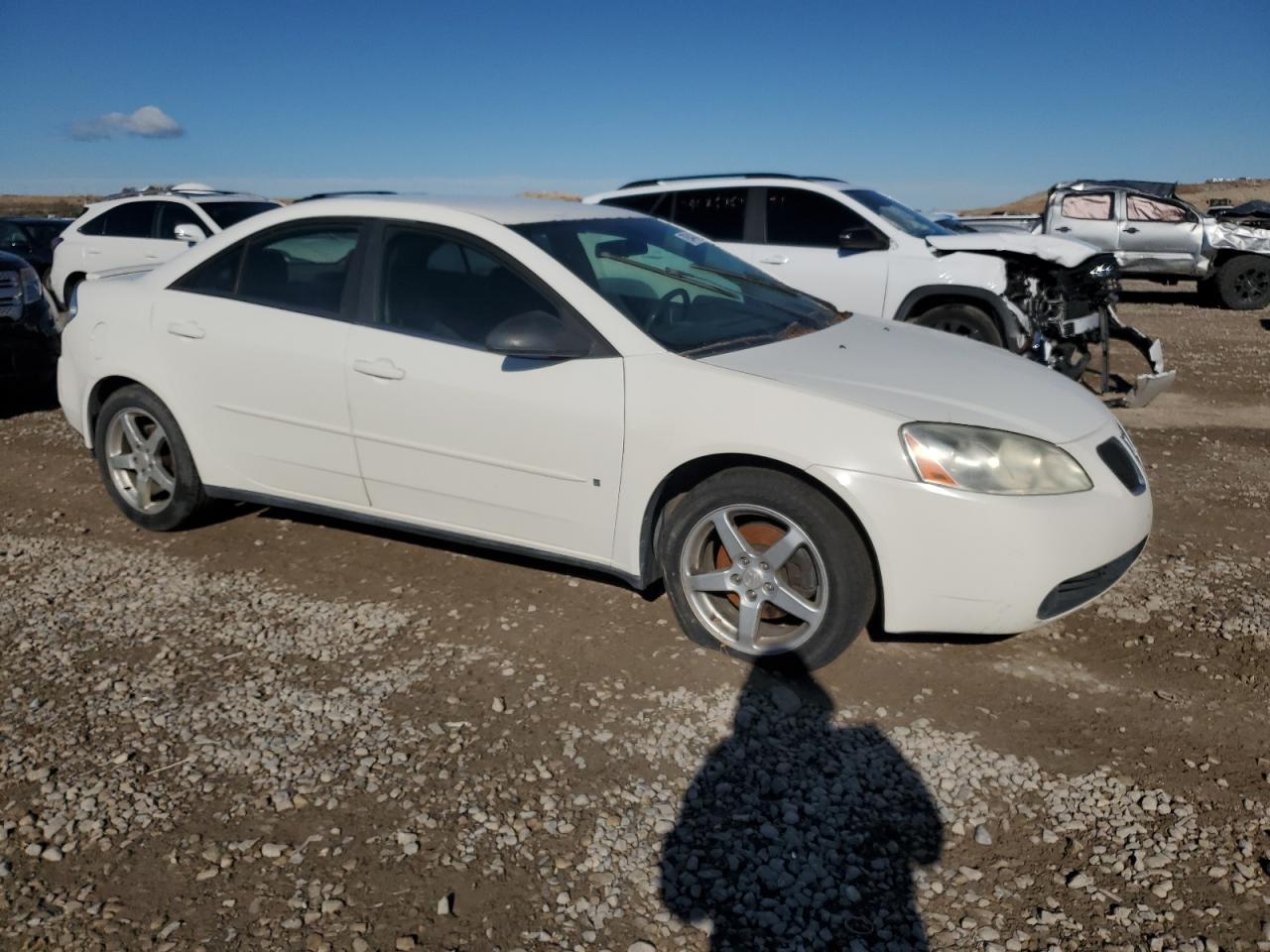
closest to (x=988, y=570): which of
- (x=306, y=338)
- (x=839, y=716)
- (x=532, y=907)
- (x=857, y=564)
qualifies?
(x=857, y=564)

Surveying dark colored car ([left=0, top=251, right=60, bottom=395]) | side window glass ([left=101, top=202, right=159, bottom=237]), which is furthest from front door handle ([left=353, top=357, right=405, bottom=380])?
side window glass ([left=101, top=202, right=159, bottom=237])

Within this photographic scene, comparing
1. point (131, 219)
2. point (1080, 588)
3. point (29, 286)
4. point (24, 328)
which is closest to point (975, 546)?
point (1080, 588)

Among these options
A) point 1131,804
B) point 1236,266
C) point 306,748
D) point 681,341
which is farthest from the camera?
point 1236,266

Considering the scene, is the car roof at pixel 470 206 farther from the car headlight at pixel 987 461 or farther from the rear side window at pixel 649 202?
the rear side window at pixel 649 202

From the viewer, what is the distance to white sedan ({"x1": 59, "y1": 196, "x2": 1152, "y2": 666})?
3.39m

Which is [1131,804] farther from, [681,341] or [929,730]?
[681,341]

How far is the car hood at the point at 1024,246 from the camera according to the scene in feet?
25.7

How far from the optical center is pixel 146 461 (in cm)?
505

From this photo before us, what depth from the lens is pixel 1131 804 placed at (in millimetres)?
2945

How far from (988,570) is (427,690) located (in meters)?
1.95

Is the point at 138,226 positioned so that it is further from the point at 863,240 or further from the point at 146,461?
the point at 863,240

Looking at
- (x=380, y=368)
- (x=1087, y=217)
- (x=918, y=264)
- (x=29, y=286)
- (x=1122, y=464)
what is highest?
(x=1087, y=217)

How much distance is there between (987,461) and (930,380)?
508mm

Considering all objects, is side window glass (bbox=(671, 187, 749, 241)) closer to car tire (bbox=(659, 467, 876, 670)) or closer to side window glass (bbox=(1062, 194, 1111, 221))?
car tire (bbox=(659, 467, 876, 670))
